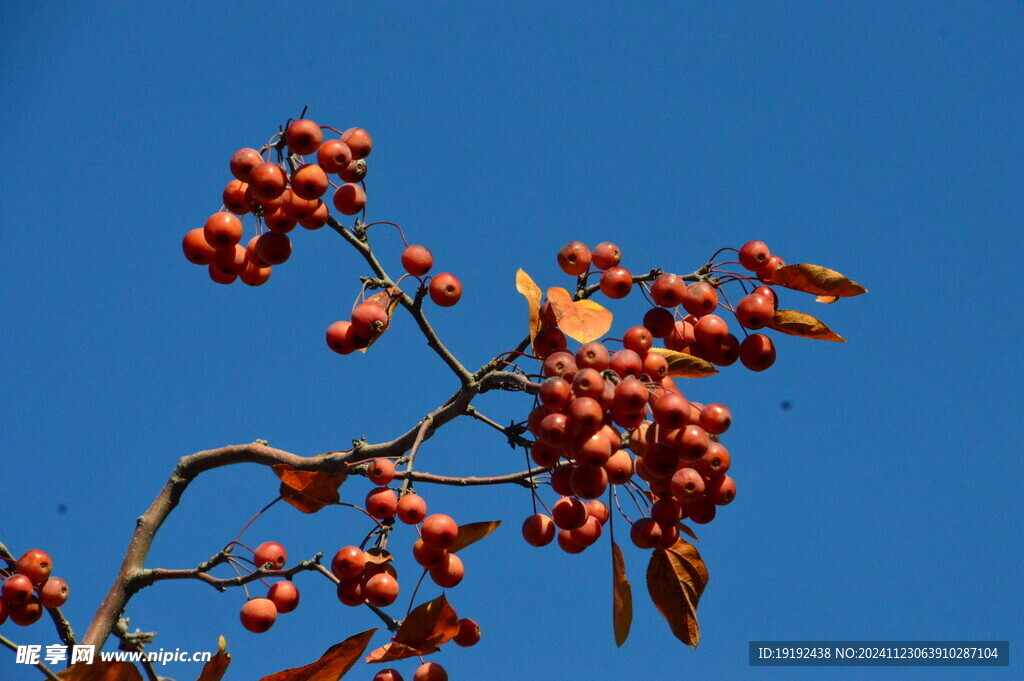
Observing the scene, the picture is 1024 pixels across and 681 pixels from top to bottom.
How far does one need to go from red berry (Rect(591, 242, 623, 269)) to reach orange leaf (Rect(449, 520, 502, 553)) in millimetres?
1083

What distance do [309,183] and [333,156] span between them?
20cm

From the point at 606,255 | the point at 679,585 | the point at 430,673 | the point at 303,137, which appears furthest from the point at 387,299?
the point at 679,585

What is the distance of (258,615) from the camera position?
3.52 m

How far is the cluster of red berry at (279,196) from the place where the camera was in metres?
3.46

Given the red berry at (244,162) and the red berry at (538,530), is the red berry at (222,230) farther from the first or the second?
the red berry at (538,530)

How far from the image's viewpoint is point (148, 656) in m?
3.71

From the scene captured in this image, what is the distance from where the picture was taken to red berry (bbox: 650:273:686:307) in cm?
357

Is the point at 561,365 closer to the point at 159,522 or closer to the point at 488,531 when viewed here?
the point at 488,531

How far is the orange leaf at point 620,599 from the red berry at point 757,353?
2.66 feet

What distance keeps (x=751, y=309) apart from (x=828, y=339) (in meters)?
0.32

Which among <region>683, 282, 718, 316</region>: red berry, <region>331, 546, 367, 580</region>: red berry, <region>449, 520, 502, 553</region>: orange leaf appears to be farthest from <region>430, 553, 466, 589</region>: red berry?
<region>683, 282, 718, 316</region>: red berry

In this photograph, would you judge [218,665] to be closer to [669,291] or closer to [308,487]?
[308,487]

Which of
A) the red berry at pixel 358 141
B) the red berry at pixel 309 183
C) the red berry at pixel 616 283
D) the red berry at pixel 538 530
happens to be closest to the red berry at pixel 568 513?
the red berry at pixel 538 530

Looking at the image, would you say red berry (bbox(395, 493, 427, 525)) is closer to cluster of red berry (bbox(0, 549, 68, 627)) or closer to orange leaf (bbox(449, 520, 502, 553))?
orange leaf (bbox(449, 520, 502, 553))
